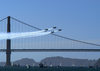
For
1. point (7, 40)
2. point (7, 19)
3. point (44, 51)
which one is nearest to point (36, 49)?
point (44, 51)

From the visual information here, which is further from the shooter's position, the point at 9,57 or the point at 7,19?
the point at 7,19

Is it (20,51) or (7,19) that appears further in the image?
(7,19)

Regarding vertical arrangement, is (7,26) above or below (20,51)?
above

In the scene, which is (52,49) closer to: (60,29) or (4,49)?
(4,49)

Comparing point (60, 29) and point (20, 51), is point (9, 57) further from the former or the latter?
point (60, 29)

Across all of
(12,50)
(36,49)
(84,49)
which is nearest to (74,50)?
(84,49)

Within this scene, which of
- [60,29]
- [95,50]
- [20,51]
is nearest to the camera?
[60,29]

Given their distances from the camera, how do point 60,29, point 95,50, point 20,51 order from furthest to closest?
point 95,50 < point 20,51 < point 60,29

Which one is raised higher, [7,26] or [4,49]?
[7,26]

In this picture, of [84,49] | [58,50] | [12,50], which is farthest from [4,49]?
[84,49]
